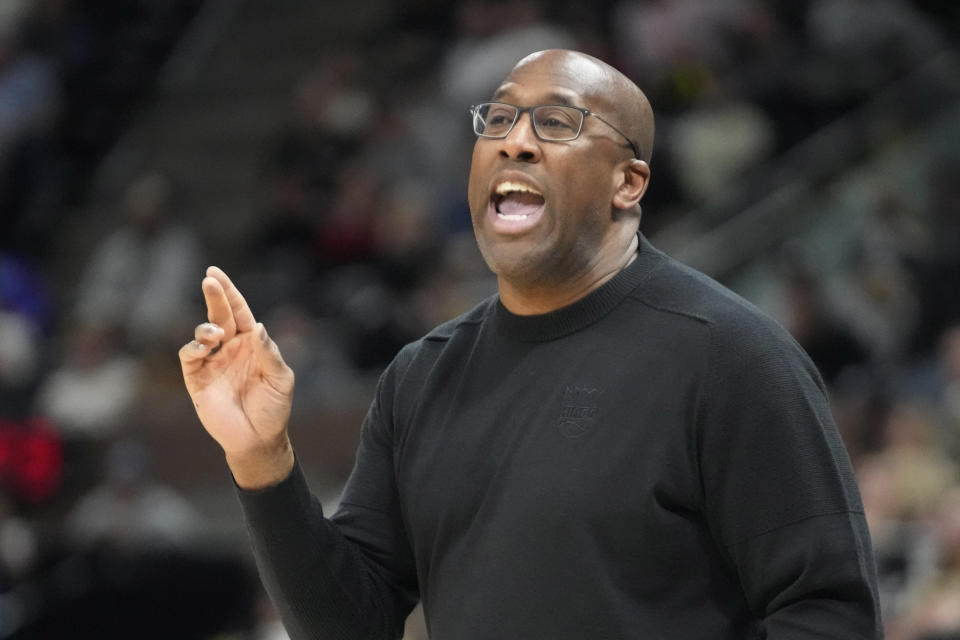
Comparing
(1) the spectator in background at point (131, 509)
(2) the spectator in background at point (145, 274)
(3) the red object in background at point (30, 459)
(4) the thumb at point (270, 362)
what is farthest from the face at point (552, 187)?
(2) the spectator in background at point (145, 274)

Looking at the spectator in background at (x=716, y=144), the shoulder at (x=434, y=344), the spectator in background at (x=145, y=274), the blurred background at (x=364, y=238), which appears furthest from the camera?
the spectator in background at (x=145, y=274)

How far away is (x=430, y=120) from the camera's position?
8742mm

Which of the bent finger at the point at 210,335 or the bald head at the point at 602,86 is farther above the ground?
the bald head at the point at 602,86

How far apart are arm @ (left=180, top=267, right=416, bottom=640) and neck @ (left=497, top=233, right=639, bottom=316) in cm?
37

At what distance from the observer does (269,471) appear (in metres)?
2.23

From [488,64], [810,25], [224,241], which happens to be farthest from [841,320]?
[224,241]

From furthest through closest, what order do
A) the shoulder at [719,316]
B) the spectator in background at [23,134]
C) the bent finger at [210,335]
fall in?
1. the spectator in background at [23,134]
2. the bent finger at [210,335]
3. the shoulder at [719,316]

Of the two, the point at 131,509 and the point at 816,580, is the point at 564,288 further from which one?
the point at 131,509

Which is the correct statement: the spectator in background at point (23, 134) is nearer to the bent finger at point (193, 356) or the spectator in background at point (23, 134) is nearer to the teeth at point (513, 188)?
the bent finger at point (193, 356)

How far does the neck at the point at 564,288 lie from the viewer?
2.28 meters

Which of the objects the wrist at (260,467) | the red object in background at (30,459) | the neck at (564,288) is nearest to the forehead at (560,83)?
the neck at (564,288)

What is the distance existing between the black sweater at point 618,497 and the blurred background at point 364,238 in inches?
120

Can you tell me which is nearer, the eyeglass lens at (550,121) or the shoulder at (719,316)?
the shoulder at (719,316)

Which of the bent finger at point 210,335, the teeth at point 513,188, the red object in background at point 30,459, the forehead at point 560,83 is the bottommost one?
the red object in background at point 30,459
